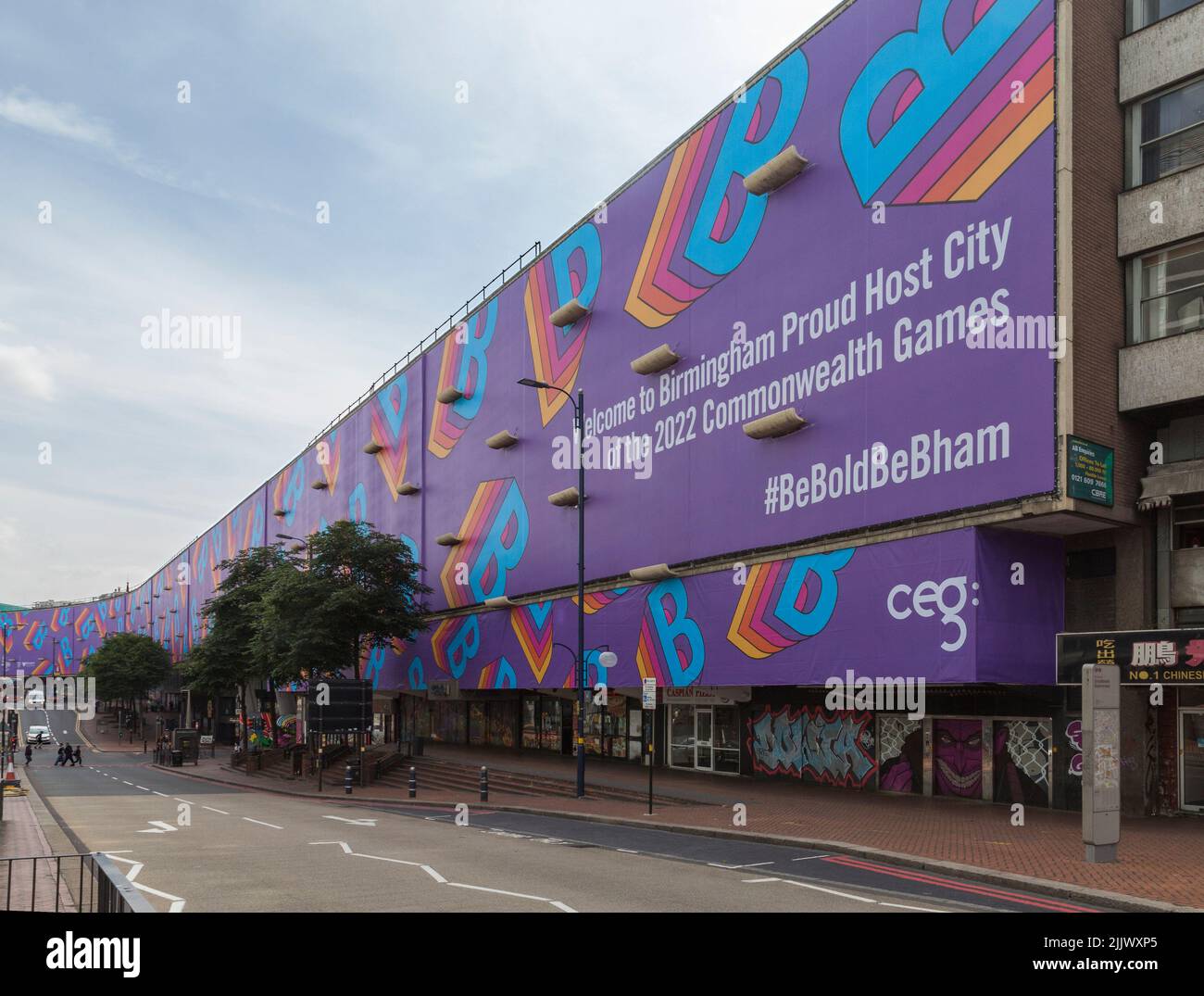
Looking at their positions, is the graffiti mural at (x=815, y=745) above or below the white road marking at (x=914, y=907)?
below

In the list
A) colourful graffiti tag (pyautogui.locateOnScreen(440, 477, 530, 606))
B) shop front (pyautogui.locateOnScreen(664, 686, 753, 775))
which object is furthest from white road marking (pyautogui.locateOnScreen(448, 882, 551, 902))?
colourful graffiti tag (pyautogui.locateOnScreen(440, 477, 530, 606))

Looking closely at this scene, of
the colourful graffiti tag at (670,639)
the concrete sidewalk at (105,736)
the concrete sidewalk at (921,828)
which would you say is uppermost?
the colourful graffiti tag at (670,639)

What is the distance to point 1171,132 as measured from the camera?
23.5 m

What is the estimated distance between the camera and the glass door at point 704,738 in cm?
3625

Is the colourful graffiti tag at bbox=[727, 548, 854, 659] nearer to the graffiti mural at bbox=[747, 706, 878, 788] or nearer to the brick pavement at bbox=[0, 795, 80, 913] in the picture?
the graffiti mural at bbox=[747, 706, 878, 788]

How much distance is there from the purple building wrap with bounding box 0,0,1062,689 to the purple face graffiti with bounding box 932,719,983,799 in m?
3.30

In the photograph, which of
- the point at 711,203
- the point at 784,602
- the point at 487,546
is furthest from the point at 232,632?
the point at 784,602

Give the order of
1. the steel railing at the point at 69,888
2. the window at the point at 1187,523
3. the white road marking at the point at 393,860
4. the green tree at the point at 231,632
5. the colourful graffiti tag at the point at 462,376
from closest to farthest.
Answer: the steel railing at the point at 69,888 → the white road marking at the point at 393,860 → the window at the point at 1187,523 → the colourful graffiti tag at the point at 462,376 → the green tree at the point at 231,632

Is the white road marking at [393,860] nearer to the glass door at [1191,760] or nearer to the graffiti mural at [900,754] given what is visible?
the graffiti mural at [900,754]

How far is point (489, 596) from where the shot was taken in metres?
48.0

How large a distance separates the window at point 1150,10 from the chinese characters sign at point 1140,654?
45.7 ft

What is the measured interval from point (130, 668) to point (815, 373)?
312 feet

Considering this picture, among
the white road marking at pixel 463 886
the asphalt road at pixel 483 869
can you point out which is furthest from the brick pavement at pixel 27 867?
the white road marking at pixel 463 886
